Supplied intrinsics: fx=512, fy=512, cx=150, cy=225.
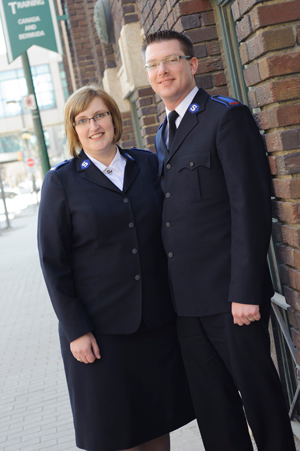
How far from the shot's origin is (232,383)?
2.43 m

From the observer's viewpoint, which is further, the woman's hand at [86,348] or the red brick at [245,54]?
the woman's hand at [86,348]

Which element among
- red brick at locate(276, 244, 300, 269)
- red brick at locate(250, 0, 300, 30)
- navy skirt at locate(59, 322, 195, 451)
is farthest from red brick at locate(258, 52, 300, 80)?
navy skirt at locate(59, 322, 195, 451)

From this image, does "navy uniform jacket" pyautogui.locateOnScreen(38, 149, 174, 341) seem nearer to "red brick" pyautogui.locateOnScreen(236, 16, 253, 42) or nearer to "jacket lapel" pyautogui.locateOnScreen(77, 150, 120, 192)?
"jacket lapel" pyautogui.locateOnScreen(77, 150, 120, 192)

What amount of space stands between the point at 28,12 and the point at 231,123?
6.77m

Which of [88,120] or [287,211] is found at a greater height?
[88,120]

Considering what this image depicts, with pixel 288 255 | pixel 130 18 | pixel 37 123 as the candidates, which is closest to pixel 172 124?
pixel 288 255

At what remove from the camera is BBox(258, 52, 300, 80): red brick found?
2.08 m

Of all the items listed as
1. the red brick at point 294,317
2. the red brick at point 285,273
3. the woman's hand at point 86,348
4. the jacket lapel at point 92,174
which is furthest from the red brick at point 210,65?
the woman's hand at point 86,348

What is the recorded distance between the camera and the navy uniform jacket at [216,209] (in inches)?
82.7

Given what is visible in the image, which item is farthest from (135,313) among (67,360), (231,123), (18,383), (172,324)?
(18,383)

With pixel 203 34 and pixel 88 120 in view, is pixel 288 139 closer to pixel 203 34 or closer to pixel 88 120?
pixel 88 120

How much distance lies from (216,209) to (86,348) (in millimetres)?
896

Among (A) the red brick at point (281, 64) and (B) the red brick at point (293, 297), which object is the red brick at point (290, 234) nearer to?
(B) the red brick at point (293, 297)

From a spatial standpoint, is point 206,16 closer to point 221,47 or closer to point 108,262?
point 221,47
